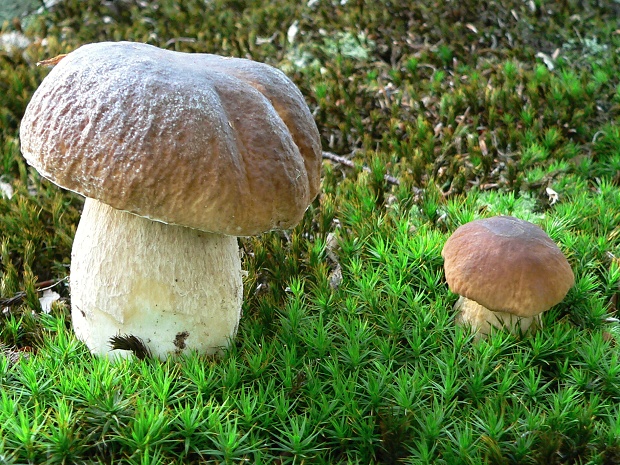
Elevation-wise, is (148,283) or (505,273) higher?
(148,283)

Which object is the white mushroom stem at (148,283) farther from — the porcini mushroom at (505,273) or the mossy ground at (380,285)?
the porcini mushroom at (505,273)

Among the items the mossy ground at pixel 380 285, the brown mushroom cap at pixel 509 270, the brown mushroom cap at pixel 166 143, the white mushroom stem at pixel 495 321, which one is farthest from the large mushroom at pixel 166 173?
the white mushroom stem at pixel 495 321

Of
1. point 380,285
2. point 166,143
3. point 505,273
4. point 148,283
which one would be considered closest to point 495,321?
point 505,273

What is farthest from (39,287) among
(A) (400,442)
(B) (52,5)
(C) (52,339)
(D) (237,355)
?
(B) (52,5)

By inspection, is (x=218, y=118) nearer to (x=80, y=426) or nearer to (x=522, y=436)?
(x=80, y=426)

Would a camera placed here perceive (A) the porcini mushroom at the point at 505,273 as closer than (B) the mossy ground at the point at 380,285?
No

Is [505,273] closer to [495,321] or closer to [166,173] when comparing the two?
[495,321]

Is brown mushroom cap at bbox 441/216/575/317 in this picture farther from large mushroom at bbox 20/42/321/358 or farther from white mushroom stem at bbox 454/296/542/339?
large mushroom at bbox 20/42/321/358

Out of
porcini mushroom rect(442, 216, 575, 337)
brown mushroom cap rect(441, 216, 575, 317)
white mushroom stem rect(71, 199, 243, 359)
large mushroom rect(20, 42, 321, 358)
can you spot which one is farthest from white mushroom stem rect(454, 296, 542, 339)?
white mushroom stem rect(71, 199, 243, 359)
